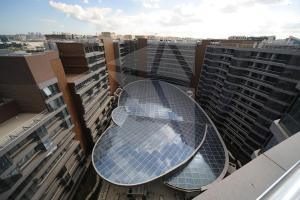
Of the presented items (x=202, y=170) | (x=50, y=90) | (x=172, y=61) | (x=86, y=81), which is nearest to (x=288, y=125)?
(x=202, y=170)

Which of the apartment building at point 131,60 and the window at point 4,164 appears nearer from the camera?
the window at point 4,164

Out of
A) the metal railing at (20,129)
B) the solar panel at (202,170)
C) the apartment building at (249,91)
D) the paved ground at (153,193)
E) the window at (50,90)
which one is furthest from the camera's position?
the paved ground at (153,193)

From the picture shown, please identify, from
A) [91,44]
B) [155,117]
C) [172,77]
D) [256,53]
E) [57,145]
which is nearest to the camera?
[57,145]

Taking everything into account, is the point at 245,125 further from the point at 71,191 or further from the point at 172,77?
the point at 71,191

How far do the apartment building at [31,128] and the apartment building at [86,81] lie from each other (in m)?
4.22

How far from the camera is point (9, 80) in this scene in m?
15.3

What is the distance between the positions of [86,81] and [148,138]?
15.6m

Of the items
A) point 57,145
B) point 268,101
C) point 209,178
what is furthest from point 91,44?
point 268,101

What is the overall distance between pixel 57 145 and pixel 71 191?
8.59 m

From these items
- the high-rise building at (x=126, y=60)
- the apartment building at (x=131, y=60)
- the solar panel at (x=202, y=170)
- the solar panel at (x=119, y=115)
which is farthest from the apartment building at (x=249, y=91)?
the high-rise building at (x=126, y=60)

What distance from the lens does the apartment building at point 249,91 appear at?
22.2m

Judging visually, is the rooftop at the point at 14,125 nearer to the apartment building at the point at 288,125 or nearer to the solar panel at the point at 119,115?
the solar panel at the point at 119,115

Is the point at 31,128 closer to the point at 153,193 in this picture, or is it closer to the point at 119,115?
the point at 119,115

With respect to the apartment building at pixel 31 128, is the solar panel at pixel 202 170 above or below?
below
